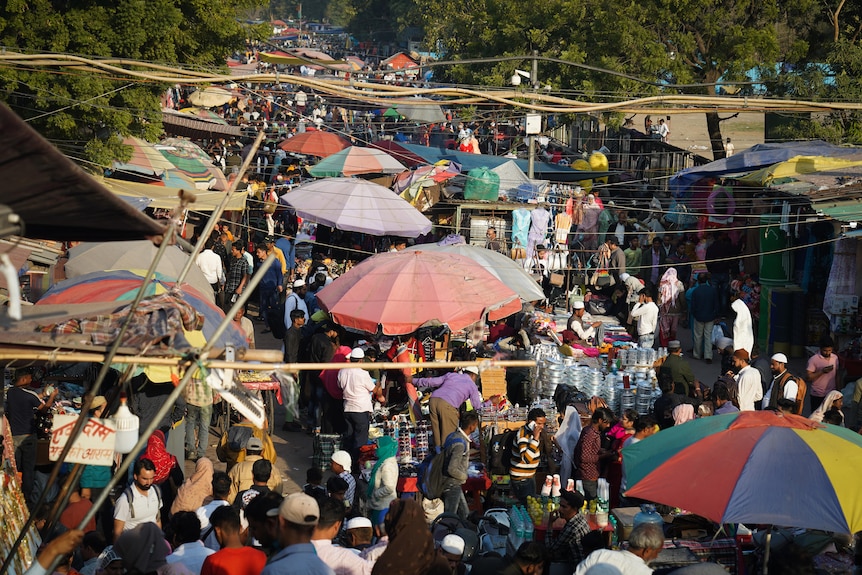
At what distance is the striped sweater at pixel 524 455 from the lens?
388 inches

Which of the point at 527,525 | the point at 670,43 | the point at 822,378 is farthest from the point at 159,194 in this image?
the point at 670,43

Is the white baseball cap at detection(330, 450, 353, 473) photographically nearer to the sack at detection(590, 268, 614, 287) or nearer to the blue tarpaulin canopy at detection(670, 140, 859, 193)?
the sack at detection(590, 268, 614, 287)

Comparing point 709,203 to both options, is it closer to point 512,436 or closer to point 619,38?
point 619,38

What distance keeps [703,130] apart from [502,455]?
34.6 m

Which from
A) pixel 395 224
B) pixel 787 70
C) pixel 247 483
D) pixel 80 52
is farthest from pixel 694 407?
pixel 787 70

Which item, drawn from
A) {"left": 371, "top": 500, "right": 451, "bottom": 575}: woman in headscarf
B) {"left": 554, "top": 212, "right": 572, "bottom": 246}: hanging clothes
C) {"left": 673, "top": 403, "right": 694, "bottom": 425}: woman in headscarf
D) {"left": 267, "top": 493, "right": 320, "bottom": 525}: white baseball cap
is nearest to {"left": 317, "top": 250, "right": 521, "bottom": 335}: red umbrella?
{"left": 673, "top": 403, "right": 694, "bottom": 425}: woman in headscarf

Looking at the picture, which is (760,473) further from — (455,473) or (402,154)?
(402,154)

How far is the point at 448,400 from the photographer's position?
35.4 ft

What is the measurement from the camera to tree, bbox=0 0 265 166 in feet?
49.2

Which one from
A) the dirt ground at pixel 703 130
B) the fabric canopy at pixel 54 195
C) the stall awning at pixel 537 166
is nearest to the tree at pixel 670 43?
the stall awning at pixel 537 166

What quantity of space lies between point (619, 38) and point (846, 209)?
569 inches

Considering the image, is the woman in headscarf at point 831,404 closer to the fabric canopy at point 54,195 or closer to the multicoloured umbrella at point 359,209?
the multicoloured umbrella at point 359,209

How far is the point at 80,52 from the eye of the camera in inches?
611

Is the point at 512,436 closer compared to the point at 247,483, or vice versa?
the point at 247,483
